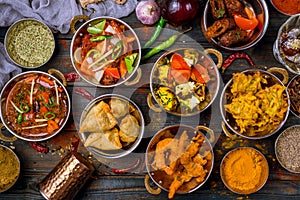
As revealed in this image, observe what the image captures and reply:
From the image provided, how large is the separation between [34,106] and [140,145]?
83cm

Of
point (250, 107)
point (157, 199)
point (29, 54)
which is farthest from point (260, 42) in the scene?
point (29, 54)

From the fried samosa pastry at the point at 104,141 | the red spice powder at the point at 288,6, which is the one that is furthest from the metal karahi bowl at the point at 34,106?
the red spice powder at the point at 288,6

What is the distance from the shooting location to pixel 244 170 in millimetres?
3256

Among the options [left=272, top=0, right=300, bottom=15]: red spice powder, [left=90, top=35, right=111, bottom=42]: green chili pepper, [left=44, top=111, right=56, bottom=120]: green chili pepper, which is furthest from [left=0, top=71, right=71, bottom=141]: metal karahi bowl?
[left=272, top=0, right=300, bottom=15]: red spice powder

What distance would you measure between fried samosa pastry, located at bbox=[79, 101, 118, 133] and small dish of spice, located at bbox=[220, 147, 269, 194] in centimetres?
88

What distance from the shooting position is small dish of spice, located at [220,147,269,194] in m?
3.26

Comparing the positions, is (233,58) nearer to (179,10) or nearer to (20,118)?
(179,10)

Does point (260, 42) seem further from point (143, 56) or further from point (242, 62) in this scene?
point (143, 56)

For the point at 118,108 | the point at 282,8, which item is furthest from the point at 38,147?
the point at 282,8

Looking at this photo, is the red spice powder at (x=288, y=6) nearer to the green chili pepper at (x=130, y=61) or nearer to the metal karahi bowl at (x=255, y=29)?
the metal karahi bowl at (x=255, y=29)

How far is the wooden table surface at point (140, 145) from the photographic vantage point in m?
3.34

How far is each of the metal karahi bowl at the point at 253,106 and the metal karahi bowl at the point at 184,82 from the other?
0.13 metres

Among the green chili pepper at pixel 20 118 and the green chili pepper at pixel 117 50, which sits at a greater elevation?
the green chili pepper at pixel 117 50

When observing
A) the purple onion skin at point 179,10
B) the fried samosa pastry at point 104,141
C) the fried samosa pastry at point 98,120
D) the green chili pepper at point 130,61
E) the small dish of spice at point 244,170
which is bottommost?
the small dish of spice at point 244,170
